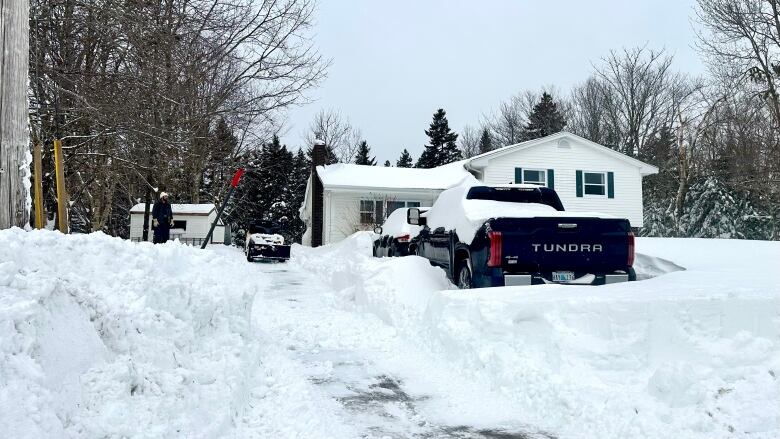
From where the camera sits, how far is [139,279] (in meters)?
4.13

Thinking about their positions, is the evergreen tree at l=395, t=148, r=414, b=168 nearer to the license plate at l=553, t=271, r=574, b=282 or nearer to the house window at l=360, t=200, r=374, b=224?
the house window at l=360, t=200, r=374, b=224

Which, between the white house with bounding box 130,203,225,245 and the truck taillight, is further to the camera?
the white house with bounding box 130,203,225,245

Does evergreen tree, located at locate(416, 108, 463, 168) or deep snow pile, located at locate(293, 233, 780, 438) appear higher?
evergreen tree, located at locate(416, 108, 463, 168)

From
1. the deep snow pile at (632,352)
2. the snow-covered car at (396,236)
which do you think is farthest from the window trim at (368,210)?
the deep snow pile at (632,352)

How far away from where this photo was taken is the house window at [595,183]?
25.2 meters

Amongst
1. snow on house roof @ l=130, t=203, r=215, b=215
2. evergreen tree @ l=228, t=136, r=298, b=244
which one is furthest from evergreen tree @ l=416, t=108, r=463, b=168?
snow on house roof @ l=130, t=203, r=215, b=215

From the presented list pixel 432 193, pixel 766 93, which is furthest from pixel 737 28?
pixel 432 193

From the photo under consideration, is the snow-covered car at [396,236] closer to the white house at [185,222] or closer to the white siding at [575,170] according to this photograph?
the white siding at [575,170]

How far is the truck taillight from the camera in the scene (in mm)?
6363

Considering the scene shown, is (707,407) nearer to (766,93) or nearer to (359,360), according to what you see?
(359,360)

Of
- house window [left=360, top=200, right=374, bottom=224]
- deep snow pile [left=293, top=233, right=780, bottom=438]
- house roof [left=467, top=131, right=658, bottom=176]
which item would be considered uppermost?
house roof [left=467, top=131, right=658, bottom=176]

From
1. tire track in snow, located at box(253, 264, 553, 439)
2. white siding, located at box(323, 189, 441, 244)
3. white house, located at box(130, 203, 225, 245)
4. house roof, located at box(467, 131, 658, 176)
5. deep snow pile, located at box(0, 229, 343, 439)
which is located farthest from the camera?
white siding, located at box(323, 189, 441, 244)

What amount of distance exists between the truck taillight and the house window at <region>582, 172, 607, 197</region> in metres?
20.5

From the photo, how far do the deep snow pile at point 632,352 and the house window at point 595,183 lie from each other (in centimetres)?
2049
